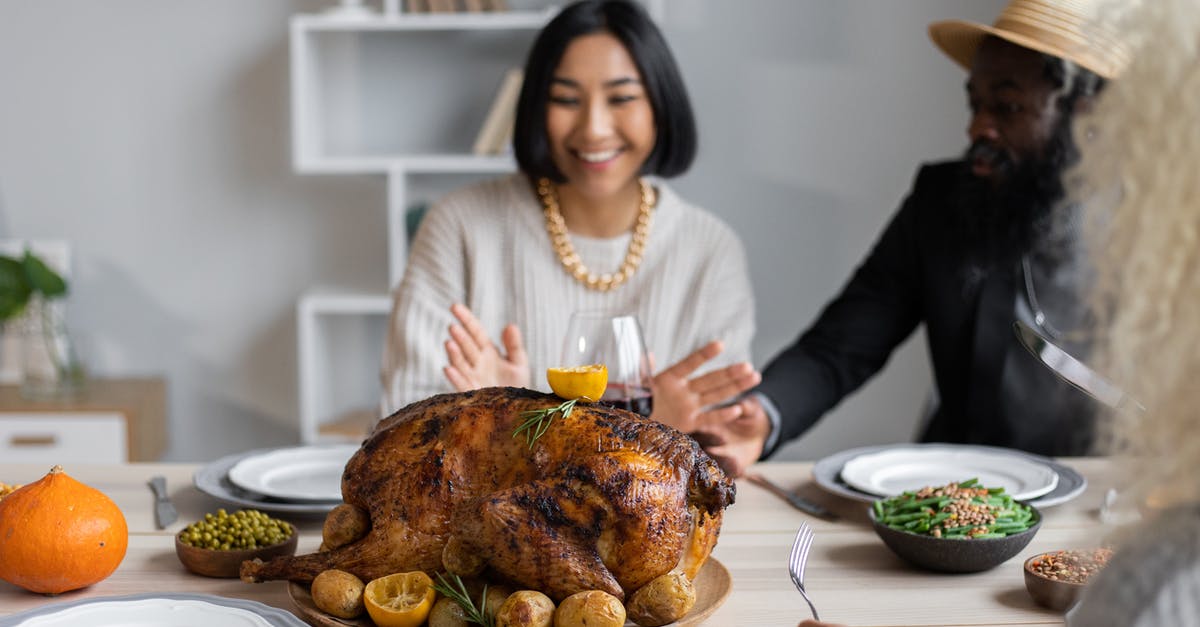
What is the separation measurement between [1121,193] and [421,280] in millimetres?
1739

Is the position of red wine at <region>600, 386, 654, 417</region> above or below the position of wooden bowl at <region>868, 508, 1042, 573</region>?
above

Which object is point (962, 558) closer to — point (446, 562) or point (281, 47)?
point (446, 562)

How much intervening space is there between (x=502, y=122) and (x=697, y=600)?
215 cm

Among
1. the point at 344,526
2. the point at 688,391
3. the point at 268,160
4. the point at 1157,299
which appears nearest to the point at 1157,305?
the point at 1157,299

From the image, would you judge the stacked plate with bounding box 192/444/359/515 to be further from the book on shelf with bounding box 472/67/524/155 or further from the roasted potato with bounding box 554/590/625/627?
the book on shelf with bounding box 472/67/524/155

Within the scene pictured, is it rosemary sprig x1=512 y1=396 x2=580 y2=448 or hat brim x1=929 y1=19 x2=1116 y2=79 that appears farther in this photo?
hat brim x1=929 y1=19 x2=1116 y2=79

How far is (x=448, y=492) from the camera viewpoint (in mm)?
996

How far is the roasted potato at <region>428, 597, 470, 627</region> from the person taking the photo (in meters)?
0.91

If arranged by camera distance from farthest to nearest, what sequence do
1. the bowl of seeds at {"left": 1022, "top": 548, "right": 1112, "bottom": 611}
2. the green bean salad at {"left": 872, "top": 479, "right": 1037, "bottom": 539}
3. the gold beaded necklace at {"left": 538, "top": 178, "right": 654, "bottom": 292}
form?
the gold beaded necklace at {"left": 538, "top": 178, "right": 654, "bottom": 292} < the green bean salad at {"left": 872, "top": 479, "right": 1037, "bottom": 539} < the bowl of seeds at {"left": 1022, "top": 548, "right": 1112, "bottom": 611}

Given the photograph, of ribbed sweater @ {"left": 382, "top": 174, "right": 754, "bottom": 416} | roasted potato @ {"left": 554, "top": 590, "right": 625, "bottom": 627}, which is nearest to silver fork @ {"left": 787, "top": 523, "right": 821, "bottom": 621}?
roasted potato @ {"left": 554, "top": 590, "right": 625, "bottom": 627}

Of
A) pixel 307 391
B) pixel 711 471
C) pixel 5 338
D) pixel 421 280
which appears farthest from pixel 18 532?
pixel 5 338

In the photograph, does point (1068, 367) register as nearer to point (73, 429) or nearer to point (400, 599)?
point (400, 599)

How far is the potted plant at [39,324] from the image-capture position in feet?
9.67

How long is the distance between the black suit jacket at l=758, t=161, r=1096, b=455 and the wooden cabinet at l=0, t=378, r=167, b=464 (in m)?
1.83
